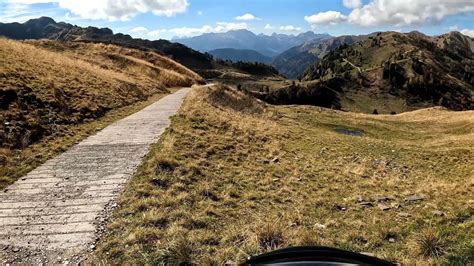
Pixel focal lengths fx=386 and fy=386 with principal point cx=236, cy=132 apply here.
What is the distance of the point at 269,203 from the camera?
1321 centimetres

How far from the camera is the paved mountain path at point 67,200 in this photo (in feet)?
30.0

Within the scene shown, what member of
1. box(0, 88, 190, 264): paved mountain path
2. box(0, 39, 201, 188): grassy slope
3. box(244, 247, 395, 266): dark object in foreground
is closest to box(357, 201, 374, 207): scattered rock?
box(0, 88, 190, 264): paved mountain path

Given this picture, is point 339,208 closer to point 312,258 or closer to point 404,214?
point 404,214

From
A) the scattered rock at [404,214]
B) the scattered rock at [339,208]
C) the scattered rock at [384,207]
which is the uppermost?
the scattered rock at [404,214]

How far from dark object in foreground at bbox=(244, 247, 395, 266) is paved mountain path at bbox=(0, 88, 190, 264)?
647cm

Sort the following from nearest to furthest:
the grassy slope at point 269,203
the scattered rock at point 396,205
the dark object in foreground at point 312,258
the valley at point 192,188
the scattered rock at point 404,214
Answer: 1. the dark object in foreground at point 312,258
2. the grassy slope at point 269,203
3. the valley at point 192,188
4. the scattered rock at point 404,214
5. the scattered rock at point 396,205

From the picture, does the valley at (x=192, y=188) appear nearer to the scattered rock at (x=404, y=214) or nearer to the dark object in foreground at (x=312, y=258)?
the scattered rock at (x=404, y=214)

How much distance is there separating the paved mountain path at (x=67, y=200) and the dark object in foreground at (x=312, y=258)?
255 inches

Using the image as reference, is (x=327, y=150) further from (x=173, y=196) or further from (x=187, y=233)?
(x=187, y=233)

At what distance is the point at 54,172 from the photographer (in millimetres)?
14992

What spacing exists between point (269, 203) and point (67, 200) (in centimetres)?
651

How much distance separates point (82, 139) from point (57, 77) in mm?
13277

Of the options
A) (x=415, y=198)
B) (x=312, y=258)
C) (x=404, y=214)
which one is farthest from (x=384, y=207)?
(x=312, y=258)

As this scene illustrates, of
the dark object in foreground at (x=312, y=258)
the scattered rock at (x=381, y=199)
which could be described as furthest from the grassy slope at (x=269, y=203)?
the dark object in foreground at (x=312, y=258)
